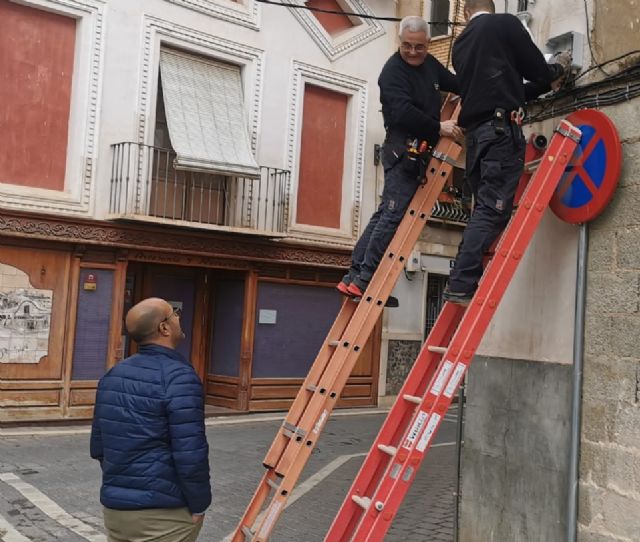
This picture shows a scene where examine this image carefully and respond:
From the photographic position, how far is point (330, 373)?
4.30 m

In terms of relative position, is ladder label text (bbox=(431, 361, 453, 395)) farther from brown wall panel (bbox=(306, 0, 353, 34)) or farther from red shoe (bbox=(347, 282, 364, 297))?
brown wall panel (bbox=(306, 0, 353, 34))

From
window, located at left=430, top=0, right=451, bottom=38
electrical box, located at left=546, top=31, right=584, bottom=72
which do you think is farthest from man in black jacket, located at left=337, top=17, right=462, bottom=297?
window, located at left=430, top=0, right=451, bottom=38

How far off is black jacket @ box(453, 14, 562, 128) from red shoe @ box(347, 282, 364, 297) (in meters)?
1.18

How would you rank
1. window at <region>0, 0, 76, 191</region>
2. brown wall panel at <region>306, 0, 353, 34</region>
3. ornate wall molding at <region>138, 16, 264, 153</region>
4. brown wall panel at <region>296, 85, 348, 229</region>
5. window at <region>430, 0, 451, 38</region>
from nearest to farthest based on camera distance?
window at <region>0, 0, 76, 191</region> < ornate wall molding at <region>138, 16, 264, 153</region> < brown wall panel at <region>296, 85, 348, 229</region> < brown wall panel at <region>306, 0, 353, 34</region> < window at <region>430, 0, 451, 38</region>

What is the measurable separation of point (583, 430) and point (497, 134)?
1951 millimetres

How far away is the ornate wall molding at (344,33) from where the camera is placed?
15898 mm

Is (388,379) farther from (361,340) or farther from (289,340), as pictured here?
(361,340)

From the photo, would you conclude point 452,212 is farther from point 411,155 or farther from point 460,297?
point 460,297

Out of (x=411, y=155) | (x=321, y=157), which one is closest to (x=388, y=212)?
(x=411, y=155)

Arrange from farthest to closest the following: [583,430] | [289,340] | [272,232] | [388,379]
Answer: [388,379]
[289,340]
[272,232]
[583,430]

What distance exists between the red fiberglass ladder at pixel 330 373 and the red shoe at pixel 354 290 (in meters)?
0.09

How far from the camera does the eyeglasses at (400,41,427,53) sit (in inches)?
191

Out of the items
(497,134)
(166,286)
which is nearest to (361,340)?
(497,134)

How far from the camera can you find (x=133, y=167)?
1336 centimetres
